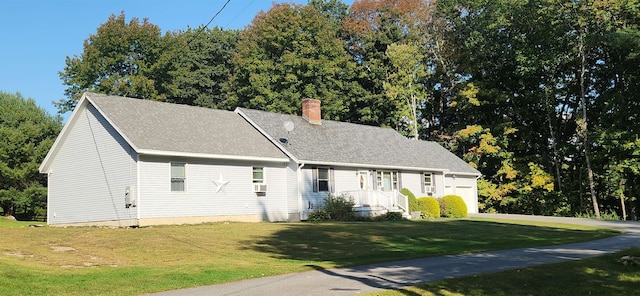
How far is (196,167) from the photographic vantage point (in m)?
23.1

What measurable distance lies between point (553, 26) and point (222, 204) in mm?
25695

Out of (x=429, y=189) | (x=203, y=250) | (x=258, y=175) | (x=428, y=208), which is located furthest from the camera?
(x=429, y=189)

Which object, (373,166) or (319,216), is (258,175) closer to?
(319,216)

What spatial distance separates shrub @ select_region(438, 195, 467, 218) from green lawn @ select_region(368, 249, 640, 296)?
69.7 feet

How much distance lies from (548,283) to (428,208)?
21347 mm

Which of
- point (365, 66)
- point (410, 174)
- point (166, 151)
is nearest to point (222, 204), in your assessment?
point (166, 151)

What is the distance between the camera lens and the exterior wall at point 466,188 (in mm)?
38062

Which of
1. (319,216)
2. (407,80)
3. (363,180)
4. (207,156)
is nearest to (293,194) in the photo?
(319,216)

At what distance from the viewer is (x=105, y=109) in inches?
907

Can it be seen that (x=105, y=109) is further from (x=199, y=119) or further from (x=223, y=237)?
(x=223, y=237)

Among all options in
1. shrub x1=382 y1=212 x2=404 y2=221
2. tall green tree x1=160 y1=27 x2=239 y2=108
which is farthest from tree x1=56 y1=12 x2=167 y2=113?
shrub x1=382 y1=212 x2=404 y2=221

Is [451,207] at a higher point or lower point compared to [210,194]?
lower

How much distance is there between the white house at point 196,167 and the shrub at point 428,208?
1687 mm

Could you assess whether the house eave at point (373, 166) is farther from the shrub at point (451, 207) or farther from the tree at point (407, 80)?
the tree at point (407, 80)
